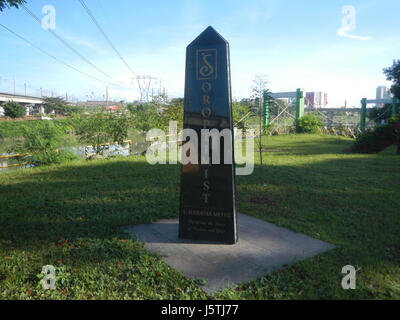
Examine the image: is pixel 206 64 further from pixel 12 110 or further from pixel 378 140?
pixel 12 110

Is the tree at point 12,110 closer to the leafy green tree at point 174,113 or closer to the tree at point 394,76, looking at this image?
the leafy green tree at point 174,113

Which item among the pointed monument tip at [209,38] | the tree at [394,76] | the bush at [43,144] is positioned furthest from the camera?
the tree at [394,76]

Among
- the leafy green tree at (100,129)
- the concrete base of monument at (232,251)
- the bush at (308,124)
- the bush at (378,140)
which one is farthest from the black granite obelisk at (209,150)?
the bush at (308,124)

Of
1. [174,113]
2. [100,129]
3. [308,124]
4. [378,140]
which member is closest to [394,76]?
[308,124]

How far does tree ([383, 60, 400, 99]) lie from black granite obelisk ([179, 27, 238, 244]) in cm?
2336

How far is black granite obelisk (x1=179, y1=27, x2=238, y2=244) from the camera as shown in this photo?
4199mm

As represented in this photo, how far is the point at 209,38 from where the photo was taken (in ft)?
13.9

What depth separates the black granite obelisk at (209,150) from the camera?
4.20m

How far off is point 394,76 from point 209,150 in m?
24.5

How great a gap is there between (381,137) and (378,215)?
10268 millimetres

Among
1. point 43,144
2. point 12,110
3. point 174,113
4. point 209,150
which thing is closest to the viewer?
point 209,150

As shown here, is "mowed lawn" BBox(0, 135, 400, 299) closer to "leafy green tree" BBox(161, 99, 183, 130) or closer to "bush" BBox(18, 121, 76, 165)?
"bush" BBox(18, 121, 76, 165)

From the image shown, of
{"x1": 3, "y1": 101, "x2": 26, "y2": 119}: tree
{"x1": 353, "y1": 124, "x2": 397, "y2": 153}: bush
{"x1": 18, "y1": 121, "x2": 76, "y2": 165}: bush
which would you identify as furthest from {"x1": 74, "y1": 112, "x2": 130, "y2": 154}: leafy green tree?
{"x1": 3, "y1": 101, "x2": 26, "y2": 119}: tree

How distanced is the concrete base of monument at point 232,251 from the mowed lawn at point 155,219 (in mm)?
164
